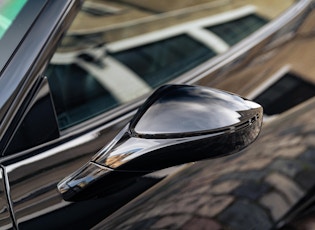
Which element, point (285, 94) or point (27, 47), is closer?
point (27, 47)

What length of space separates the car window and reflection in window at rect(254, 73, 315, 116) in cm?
19

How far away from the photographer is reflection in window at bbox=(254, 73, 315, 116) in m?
1.58

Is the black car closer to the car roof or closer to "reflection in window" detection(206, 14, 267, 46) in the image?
the car roof

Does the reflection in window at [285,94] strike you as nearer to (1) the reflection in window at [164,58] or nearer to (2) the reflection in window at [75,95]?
(1) the reflection in window at [164,58]

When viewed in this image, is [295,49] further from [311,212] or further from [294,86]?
[311,212]

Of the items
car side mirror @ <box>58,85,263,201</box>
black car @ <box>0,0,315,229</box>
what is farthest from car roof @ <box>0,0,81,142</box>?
car side mirror @ <box>58,85,263,201</box>

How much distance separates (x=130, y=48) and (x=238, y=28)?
0.41 m

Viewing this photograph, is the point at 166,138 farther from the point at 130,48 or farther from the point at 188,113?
the point at 130,48

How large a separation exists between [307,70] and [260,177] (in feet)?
1.59

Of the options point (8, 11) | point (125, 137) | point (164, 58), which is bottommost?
point (125, 137)

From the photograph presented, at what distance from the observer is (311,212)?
1.36 metres

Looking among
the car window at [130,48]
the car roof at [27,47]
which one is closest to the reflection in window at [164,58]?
the car window at [130,48]

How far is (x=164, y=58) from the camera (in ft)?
5.27

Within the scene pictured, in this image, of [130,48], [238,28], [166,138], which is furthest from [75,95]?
[238,28]
